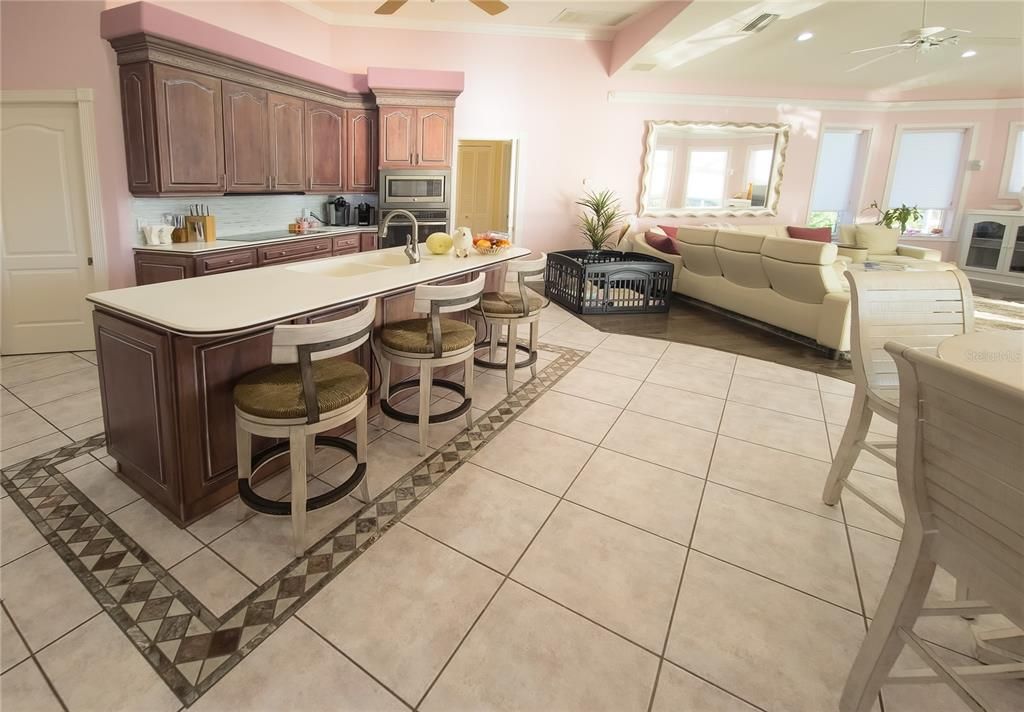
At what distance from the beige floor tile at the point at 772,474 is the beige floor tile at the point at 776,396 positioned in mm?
677

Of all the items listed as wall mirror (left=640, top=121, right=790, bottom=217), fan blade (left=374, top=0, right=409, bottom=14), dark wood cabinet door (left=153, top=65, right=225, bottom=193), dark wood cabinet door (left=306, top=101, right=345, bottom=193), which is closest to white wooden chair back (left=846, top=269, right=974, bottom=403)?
fan blade (left=374, top=0, right=409, bottom=14)

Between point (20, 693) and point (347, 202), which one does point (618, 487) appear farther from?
point (347, 202)

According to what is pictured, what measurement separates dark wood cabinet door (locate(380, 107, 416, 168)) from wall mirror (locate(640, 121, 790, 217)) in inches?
134

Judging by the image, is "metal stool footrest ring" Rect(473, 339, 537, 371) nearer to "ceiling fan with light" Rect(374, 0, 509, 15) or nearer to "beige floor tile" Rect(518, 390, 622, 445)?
"beige floor tile" Rect(518, 390, 622, 445)

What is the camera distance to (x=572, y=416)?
10.4ft

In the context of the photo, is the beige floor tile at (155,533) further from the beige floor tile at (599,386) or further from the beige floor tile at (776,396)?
the beige floor tile at (776,396)

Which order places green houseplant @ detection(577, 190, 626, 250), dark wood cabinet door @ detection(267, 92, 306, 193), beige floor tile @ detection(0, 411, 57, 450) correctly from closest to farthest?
beige floor tile @ detection(0, 411, 57, 450) < dark wood cabinet door @ detection(267, 92, 306, 193) < green houseplant @ detection(577, 190, 626, 250)

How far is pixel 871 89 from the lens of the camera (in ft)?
26.5

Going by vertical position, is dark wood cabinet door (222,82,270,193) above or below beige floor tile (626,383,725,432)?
above

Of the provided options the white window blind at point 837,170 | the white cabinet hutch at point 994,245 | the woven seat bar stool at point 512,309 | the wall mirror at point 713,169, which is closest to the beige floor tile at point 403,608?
the woven seat bar stool at point 512,309

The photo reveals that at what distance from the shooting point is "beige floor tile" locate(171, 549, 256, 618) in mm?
1684

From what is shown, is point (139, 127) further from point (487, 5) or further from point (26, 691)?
point (26, 691)

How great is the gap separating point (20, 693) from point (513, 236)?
647 cm

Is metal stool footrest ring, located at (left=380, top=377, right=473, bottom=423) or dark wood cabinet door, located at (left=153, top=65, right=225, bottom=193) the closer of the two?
metal stool footrest ring, located at (left=380, top=377, right=473, bottom=423)
